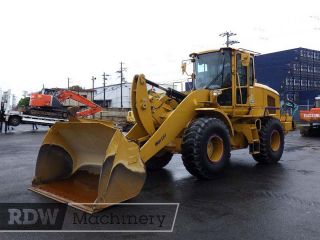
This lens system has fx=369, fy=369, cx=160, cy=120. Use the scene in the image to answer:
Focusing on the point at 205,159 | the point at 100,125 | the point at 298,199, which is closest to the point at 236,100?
the point at 205,159

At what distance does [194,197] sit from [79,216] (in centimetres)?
201

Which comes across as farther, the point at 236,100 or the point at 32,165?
the point at 32,165

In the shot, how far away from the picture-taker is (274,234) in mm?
4508

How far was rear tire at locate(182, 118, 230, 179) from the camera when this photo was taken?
702 cm

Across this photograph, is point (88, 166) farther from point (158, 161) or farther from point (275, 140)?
point (275, 140)

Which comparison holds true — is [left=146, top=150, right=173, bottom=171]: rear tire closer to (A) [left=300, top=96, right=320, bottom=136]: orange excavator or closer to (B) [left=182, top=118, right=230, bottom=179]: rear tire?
(B) [left=182, top=118, right=230, bottom=179]: rear tire

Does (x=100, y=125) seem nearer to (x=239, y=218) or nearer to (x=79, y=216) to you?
(x=79, y=216)

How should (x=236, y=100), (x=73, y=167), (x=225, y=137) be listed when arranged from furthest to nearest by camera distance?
(x=236, y=100), (x=225, y=137), (x=73, y=167)

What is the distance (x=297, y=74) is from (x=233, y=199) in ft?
118

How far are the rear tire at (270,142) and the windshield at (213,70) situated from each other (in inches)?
70.4

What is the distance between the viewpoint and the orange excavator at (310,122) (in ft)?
64.4

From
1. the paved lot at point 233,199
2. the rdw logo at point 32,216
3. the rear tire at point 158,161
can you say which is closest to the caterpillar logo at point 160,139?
the paved lot at point 233,199

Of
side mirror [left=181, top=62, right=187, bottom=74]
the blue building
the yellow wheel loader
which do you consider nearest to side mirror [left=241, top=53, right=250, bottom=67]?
the yellow wheel loader

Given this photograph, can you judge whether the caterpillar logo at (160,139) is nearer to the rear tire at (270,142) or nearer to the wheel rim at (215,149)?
the wheel rim at (215,149)
